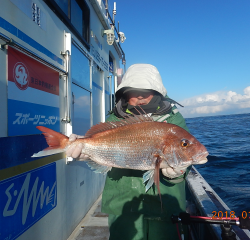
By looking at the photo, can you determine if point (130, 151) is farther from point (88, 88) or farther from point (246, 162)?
point (246, 162)

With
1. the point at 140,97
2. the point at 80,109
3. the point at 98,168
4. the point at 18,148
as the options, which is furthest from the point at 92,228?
the point at 140,97

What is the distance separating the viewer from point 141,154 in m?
1.99

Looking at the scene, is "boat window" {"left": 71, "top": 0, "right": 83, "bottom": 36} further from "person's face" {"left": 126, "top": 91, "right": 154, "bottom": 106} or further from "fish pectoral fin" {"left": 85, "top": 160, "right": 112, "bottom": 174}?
"fish pectoral fin" {"left": 85, "top": 160, "right": 112, "bottom": 174}

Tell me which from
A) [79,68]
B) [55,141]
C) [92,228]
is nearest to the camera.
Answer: [55,141]

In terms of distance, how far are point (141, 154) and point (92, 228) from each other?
8.54 feet

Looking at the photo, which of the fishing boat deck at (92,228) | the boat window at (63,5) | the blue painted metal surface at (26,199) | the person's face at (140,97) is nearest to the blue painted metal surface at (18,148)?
the blue painted metal surface at (26,199)

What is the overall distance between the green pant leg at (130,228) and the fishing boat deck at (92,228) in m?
1.37

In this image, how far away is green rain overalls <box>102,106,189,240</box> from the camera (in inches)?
88.1

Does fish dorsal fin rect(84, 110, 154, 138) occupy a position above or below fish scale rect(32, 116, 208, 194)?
above

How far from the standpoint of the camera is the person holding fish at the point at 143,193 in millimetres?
2236

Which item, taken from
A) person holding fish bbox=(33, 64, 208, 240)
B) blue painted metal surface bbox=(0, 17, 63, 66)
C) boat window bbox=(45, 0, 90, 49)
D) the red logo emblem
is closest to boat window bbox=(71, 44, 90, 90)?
boat window bbox=(45, 0, 90, 49)

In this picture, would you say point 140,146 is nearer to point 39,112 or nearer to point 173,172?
point 173,172

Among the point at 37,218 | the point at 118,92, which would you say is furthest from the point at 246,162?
the point at 37,218

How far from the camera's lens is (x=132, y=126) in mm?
2109
